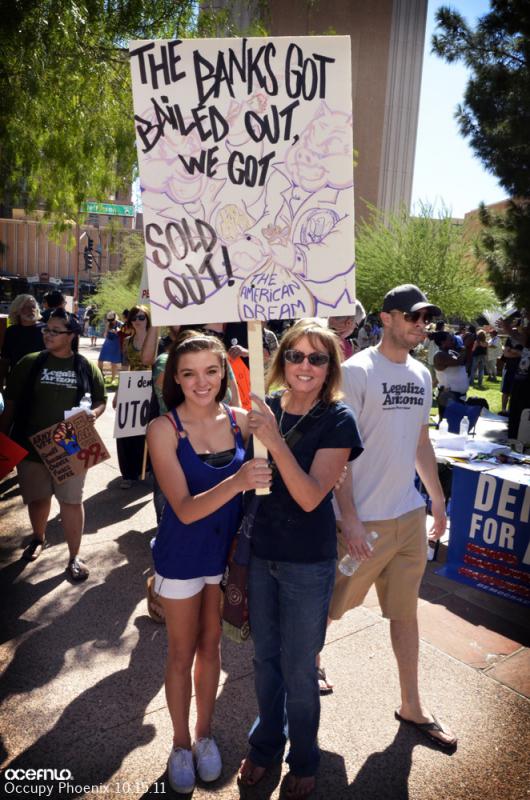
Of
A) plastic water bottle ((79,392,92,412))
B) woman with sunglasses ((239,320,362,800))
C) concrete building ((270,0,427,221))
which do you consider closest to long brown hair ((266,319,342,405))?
woman with sunglasses ((239,320,362,800))

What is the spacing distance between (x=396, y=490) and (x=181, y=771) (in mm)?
1520

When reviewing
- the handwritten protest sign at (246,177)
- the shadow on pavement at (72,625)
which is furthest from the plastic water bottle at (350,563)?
the shadow on pavement at (72,625)

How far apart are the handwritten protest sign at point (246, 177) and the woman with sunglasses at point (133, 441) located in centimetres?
390

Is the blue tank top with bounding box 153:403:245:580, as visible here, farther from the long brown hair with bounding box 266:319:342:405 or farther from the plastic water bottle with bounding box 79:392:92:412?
the plastic water bottle with bounding box 79:392:92:412

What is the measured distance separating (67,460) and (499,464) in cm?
325

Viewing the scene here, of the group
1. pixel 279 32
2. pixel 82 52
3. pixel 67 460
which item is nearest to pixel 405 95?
pixel 279 32

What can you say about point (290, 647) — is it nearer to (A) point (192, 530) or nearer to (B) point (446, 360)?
(A) point (192, 530)

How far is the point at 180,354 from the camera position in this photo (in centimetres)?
245

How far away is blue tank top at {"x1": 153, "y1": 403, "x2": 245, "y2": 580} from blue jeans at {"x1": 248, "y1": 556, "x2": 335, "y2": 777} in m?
0.18

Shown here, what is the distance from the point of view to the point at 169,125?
7.30 ft

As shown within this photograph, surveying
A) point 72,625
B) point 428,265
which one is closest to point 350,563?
point 72,625

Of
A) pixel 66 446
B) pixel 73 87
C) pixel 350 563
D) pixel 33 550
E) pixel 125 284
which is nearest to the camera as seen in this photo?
pixel 350 563

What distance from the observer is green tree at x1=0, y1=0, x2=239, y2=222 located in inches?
224

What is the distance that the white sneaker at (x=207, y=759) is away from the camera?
248cm
